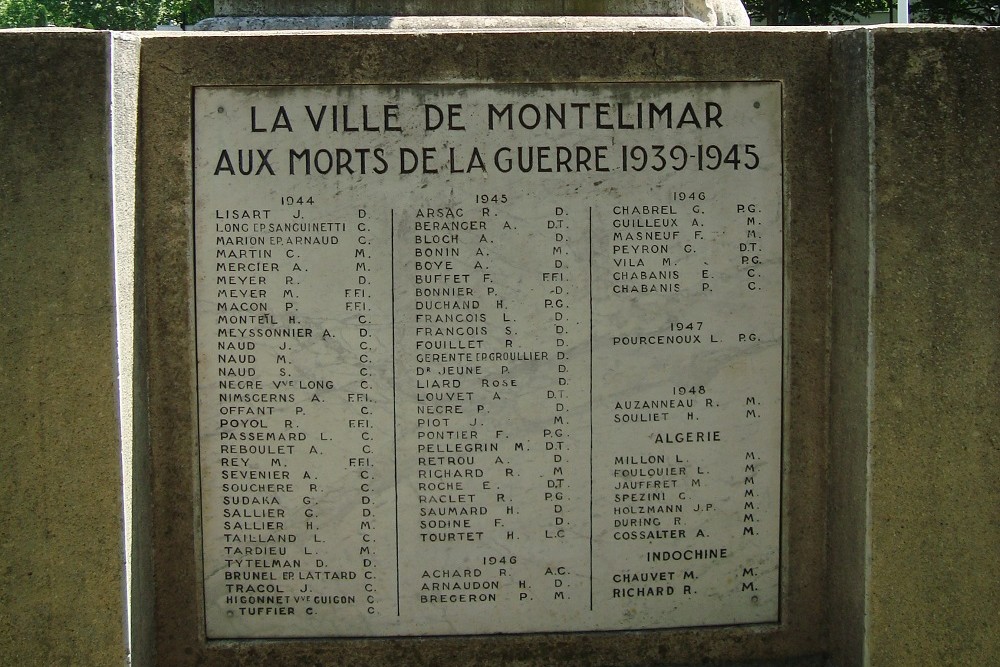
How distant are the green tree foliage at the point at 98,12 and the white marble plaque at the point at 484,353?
87.6 feet

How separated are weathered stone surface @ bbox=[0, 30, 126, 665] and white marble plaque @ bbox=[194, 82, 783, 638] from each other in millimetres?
406

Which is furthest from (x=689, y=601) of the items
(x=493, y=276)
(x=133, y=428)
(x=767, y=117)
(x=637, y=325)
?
(x=133, y=428)

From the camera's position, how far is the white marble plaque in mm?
3738

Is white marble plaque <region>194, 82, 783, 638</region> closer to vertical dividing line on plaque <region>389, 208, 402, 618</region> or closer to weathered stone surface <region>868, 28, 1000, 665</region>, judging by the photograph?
vertical dividing line on plaque <region>389, 208, 402, 618</region>

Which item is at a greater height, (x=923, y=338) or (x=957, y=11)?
(x=957, y=11)

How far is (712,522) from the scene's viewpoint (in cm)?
387

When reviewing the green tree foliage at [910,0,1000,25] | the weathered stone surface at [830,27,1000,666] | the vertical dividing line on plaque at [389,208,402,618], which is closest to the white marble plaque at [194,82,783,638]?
the vertical dividing line on plaque at [389,208,402,618]

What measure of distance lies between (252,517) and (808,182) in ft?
7.47

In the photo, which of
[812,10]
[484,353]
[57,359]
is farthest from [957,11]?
[57,359]

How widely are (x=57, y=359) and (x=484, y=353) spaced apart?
4.56 ft

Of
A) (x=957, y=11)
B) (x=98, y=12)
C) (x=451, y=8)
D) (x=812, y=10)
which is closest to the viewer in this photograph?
(x=451, y=8)

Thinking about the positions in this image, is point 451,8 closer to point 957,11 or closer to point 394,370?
point 394,370

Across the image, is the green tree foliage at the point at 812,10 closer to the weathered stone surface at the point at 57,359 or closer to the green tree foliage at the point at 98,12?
the green tree foliage at the point at 98,12

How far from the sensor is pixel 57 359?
11.2 ft
